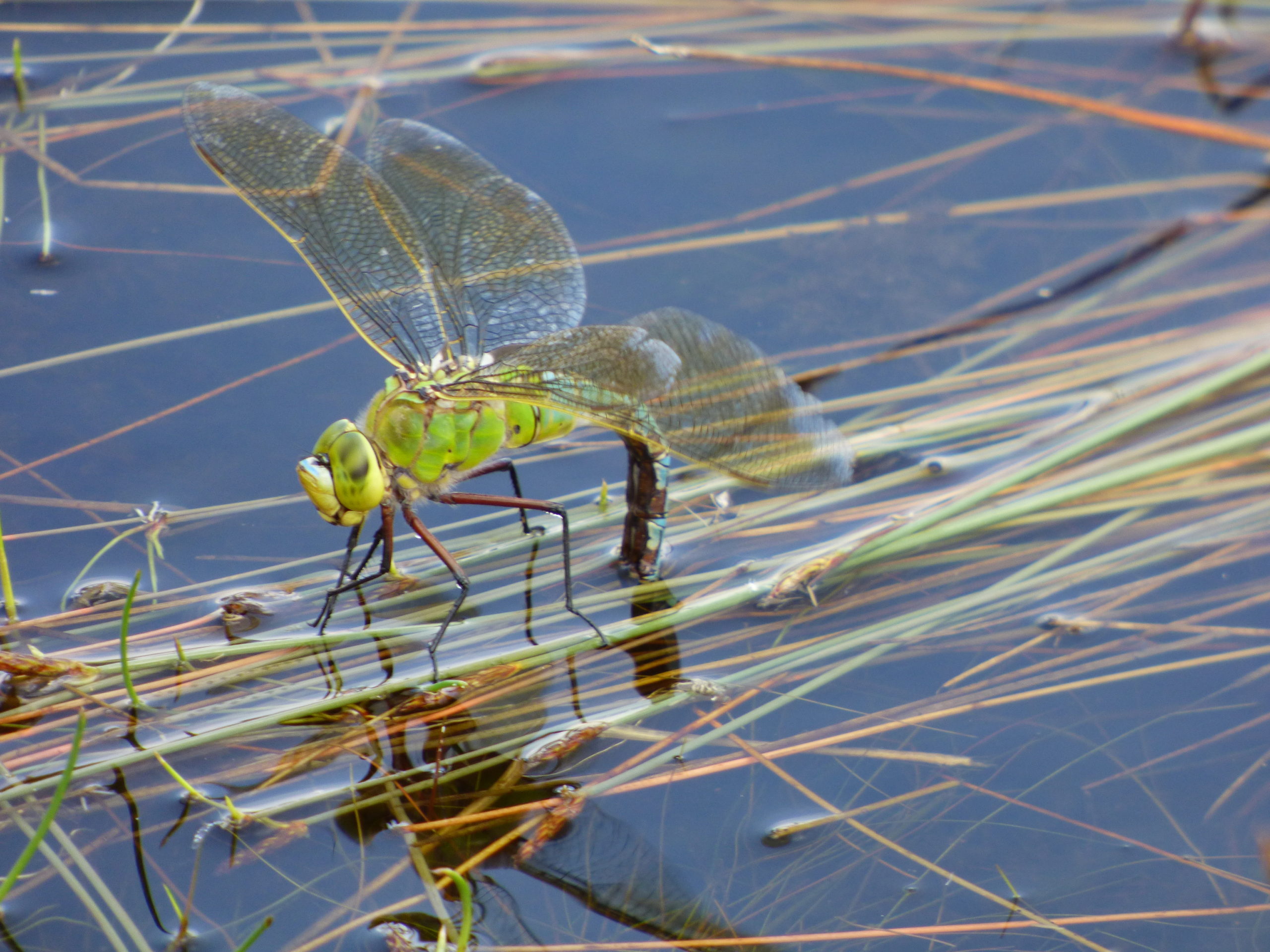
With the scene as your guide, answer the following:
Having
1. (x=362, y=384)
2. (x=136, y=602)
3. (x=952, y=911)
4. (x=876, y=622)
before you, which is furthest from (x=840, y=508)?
(x=136, y=602)

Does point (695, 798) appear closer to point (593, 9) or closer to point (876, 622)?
point (876, 622)

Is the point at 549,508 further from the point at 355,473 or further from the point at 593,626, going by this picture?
the point at 355,473

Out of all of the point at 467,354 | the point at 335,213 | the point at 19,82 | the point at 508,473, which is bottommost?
the point at 508,473

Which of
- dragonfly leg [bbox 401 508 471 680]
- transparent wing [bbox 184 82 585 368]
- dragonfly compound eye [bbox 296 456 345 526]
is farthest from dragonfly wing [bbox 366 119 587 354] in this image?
dragonfly compound eye [bbox 296 456 345 526]

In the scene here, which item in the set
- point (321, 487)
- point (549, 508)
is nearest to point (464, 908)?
point (321, 487)

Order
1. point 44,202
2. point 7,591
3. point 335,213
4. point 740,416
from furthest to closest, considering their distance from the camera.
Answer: point 44,202 → point 335,213 → point 740,416 → point 7,591
